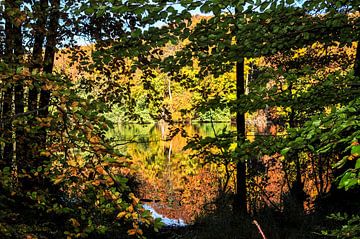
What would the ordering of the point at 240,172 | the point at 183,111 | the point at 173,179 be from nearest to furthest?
the point at 183,111
the point at 240,172
the point at 173,179

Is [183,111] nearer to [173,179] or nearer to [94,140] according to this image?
[94,140]

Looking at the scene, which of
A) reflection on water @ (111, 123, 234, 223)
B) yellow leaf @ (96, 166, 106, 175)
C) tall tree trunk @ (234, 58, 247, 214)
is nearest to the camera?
yellow leaf @ (96, 166, 106, 175)

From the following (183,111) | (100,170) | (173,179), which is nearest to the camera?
(100,170)

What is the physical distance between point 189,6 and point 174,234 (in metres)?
7.28

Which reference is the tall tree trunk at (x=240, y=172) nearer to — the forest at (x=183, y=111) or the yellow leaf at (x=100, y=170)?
the forest at (x=183, y=111)

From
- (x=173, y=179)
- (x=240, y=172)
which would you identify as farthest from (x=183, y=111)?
(x=173, y=179)

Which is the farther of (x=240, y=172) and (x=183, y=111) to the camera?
(x=240, y=172)

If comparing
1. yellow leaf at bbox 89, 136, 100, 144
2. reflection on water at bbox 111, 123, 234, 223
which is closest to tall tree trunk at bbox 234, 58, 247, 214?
reflection on water at bbox 111, 123, 234, 223

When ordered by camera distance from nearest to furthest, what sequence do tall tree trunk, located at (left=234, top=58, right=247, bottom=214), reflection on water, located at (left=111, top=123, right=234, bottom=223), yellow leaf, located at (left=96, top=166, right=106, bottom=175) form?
yellow leaf, located at (left=96, top=166, right=106, bottom=175) < tall tree trunk, located at (left=234, top=58, right=247, bottom=214) < reflection on water, located at (left=111, top=123, right=234, bottom=223)

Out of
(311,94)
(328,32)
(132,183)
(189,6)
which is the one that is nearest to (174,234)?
(132,183)

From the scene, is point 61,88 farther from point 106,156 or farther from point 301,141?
point 301,141

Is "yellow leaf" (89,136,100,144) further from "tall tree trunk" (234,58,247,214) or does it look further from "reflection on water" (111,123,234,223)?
"tall tree trunk" (234,58,247,214)

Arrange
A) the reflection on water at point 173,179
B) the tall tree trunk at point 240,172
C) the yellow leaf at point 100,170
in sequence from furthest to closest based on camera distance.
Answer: the reflection on water at point 173,179 → the tall tree trunk at point 240,172 → the yellow leaf at point 100,170

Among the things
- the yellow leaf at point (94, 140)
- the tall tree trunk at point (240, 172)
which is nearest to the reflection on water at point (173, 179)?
the tall tree trunk at point (240, 172)
